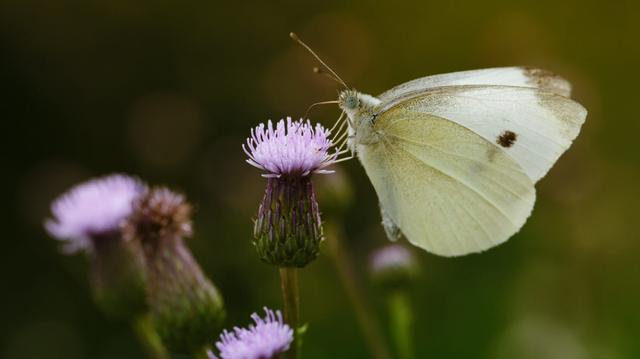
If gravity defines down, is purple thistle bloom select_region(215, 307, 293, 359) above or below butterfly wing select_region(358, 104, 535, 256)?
below

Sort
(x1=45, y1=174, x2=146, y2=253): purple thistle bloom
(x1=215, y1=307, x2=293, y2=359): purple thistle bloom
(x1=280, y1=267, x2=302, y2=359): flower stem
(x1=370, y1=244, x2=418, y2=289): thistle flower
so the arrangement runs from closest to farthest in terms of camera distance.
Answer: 1. (x1=215, y1=307, x2=293, y2=359): purple thistle bloom
2. (x1=280, y1=267, x2=302, y2=359): flower stem
3. (x1=45, y1=174, x2=146, y2=253): purple thistle bloom
4. (x1=370, y1=244, x2=418, y2=289): thistle flower

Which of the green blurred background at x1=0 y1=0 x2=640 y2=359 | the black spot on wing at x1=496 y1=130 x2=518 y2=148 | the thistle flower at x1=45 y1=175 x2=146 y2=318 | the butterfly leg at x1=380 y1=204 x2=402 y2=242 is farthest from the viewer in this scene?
the green blurred background at x1=0 y1=0 x2=640 y2=359

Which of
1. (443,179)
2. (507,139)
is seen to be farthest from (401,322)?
(507,139)

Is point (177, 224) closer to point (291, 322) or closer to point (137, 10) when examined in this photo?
point (291, 322)

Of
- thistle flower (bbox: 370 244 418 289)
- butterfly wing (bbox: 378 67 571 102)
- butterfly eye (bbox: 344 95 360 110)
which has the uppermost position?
butterfly eye (bbox: 344 95 360 110)

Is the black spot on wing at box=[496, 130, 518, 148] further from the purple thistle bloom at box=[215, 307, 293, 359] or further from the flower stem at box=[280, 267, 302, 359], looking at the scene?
the purple thistle bloom at box=[215, 307, 293, 359]

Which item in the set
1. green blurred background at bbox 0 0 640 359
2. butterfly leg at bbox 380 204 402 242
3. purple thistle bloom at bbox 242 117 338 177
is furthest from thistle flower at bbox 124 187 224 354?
green blurred background at bbox 0 0 640 359

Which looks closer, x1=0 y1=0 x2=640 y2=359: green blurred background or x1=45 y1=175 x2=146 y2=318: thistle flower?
x1=45 y1=175 x2=146 y2=318: thistle flower

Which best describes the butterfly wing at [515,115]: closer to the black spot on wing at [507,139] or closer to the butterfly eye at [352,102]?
the black spot on wing at [507,139]
